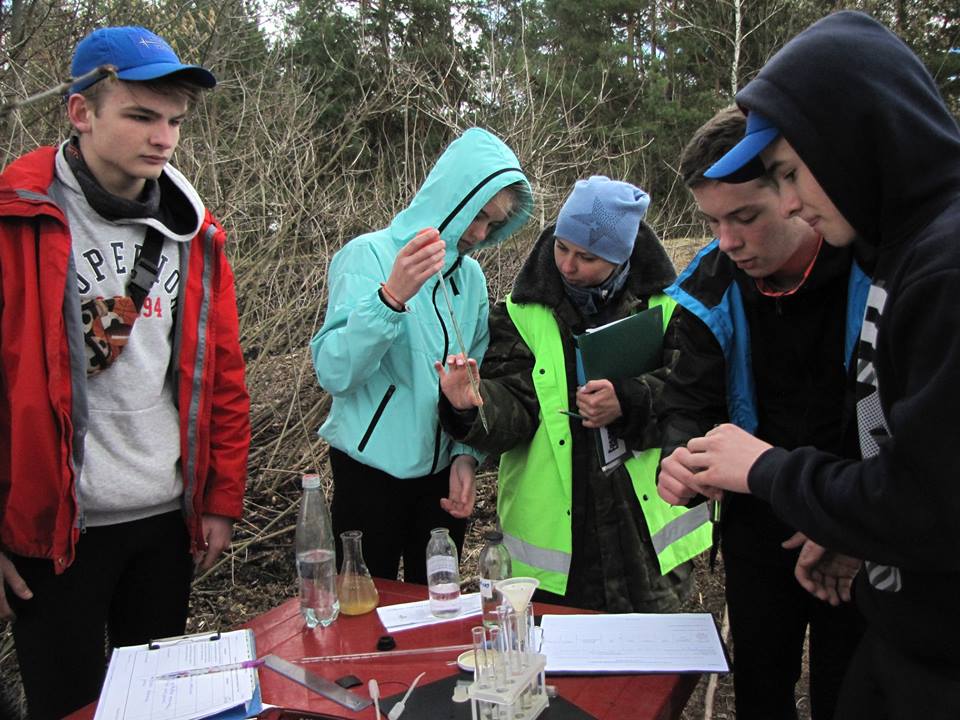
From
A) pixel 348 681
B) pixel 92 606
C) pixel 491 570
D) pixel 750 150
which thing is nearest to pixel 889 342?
pixel 750 150

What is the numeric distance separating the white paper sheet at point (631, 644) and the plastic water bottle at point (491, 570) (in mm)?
154

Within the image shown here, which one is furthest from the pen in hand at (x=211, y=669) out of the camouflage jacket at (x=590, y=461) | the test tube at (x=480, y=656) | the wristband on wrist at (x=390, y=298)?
the wristband on wrist at (x=390, y=298)

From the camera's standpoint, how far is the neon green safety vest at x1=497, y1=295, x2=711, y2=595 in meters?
2.34

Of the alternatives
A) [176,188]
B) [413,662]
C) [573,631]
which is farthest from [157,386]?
[573,631]

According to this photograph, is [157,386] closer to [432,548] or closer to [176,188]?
[176,188]

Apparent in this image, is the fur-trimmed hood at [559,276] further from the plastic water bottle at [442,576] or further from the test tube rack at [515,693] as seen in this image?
the test tube rack at [515,693]

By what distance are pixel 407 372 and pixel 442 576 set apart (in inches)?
27.5

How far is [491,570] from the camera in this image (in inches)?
71.0

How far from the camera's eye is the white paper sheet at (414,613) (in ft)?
6.04

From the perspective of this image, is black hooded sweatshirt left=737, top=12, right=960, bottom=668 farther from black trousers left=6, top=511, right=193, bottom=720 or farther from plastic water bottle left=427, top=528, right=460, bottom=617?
black trousers left=6, top=511, right=193, bottom=720

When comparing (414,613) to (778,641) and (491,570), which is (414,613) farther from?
(778,641)

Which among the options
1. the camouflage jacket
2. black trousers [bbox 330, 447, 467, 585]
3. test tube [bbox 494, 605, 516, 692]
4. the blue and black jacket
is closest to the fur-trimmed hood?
the camouflage jacket

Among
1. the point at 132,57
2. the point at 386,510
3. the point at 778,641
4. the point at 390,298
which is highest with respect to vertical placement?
the point at 132,57

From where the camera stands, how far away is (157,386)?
212 centimetres
